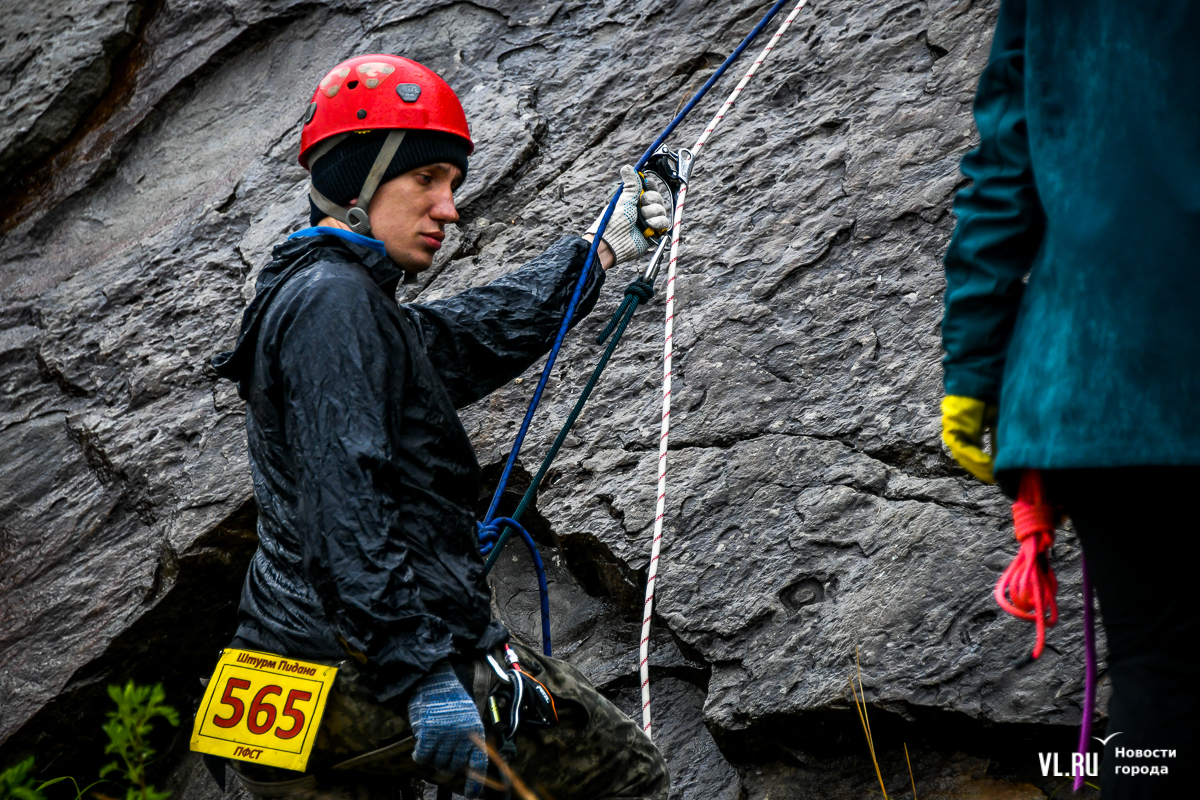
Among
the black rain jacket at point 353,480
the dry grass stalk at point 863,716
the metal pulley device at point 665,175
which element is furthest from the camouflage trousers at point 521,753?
the metal pulley device at point 665,175

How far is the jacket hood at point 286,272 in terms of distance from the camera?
205 centimetres

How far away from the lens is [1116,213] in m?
1.36

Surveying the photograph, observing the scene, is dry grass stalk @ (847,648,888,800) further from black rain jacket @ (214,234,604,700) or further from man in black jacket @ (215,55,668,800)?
black rain jacket @ (214,234,604,700)

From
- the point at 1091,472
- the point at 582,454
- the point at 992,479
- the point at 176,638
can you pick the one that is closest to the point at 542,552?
the point at 582,454

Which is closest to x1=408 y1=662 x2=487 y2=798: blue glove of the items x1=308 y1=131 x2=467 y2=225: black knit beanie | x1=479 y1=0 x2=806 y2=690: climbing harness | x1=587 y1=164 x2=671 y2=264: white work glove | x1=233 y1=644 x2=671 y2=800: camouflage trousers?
x1=233 y1=644 x2=671 y2=800: camouflage trousers

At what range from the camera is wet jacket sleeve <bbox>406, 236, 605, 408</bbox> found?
2463 millimetres

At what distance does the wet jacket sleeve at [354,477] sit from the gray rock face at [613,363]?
53.1 inches

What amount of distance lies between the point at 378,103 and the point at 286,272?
443 mm

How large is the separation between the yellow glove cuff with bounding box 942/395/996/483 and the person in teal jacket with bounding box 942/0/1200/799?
0.04 metres

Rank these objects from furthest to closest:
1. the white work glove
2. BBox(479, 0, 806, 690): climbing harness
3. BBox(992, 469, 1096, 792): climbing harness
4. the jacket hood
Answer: the white work glove, BBox(479, 0, 806, 690): climbing harness, the jacket hood, BBox(992, 469, 1096, 792): climbing harness

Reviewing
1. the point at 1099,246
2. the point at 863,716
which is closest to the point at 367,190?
the point at 1099,246

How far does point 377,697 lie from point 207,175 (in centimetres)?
354

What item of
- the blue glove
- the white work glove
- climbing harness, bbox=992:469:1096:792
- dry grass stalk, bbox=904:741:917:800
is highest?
the white work glove

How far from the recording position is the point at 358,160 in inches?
86.7
